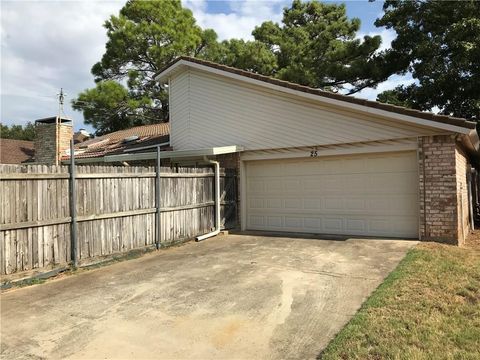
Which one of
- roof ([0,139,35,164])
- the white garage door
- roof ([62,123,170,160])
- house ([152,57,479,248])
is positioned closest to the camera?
house ([152,57,479,248])

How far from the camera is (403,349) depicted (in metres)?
3.70

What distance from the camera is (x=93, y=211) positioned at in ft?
25.0

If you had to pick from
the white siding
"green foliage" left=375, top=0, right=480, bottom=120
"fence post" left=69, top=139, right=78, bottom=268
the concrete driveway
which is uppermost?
"green foliage" left=375, top=0, right=480, bottom=120

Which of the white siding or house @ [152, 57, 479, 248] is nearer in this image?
house @ [152, 57, 479, 248]

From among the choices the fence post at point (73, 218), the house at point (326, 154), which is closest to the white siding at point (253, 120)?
the house at point (326, 154)

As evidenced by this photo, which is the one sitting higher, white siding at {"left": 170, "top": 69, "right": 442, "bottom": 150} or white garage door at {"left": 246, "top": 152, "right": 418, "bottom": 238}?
white siding at {"left": 170, "top": 69, "right": 442, "bottom": 150}

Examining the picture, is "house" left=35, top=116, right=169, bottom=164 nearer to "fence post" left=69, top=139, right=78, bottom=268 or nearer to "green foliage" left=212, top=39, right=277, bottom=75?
"green foliage" left=212, top=39, right=277, bottom=75

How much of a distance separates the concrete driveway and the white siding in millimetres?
3102

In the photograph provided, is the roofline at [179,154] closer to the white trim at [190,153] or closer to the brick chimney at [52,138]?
the white trim at [190,153]

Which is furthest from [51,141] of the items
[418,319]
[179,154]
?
[418,319]

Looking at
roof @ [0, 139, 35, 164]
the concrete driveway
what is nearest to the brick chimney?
roof @ [0, 139, 35, 164]

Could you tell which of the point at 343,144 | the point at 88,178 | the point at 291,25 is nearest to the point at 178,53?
the point at 291,25

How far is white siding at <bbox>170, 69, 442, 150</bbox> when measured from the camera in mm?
9969

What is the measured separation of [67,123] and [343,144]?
476 inches
